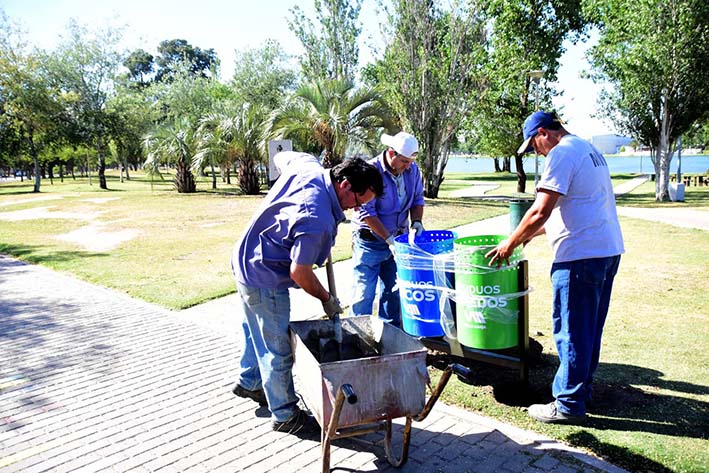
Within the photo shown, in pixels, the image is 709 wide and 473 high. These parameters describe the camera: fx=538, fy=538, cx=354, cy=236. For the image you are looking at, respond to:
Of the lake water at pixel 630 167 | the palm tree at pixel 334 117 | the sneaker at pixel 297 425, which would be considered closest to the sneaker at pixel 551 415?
the sneaker at pixel 297 425

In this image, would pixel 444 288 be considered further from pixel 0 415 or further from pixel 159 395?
pixel 0 415

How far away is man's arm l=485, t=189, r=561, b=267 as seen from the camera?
3.30m

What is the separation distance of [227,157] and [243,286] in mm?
20706

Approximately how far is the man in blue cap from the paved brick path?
478 mm

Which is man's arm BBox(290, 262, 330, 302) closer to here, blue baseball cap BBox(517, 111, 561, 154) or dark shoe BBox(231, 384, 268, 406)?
dark shoe BBox(231, 384, 268, 406)

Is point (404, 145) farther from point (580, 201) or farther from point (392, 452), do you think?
point (392, 452)

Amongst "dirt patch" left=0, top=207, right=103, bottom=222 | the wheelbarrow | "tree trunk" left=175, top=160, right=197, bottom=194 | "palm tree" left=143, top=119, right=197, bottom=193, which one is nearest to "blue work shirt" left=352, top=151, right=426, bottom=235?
the wheelbarrow

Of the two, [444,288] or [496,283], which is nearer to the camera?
[496,283]

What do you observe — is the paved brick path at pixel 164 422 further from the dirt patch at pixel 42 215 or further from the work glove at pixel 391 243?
the dirt patch at pixel 42 215

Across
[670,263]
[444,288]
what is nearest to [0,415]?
[444,288]

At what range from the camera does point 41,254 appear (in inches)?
414

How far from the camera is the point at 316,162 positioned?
3.44m

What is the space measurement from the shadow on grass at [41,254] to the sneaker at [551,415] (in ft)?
29.1

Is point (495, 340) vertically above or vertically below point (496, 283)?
below
